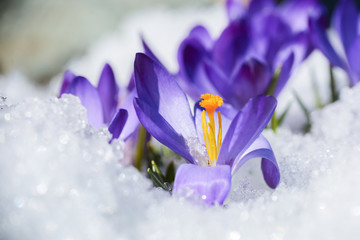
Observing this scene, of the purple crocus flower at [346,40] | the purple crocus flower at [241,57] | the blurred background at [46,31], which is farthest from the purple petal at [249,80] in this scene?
the blurred background at [46,31]

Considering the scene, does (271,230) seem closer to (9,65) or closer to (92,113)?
(92,113)

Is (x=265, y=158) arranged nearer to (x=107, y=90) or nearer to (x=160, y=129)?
(x=160, y=129)

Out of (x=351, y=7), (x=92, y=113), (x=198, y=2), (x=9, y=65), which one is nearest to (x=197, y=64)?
(x=92, y=113)

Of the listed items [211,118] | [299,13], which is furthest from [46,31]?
[211,118]

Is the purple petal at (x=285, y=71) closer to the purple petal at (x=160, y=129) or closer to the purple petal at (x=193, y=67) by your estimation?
the purple petal at (x=193, y=67)

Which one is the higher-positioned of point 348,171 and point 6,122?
point 6,122

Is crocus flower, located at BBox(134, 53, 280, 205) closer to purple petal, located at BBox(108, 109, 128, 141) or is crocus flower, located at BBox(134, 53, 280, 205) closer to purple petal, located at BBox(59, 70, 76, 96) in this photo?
purple petal, located at BBox(108, 109, 128, 141)
